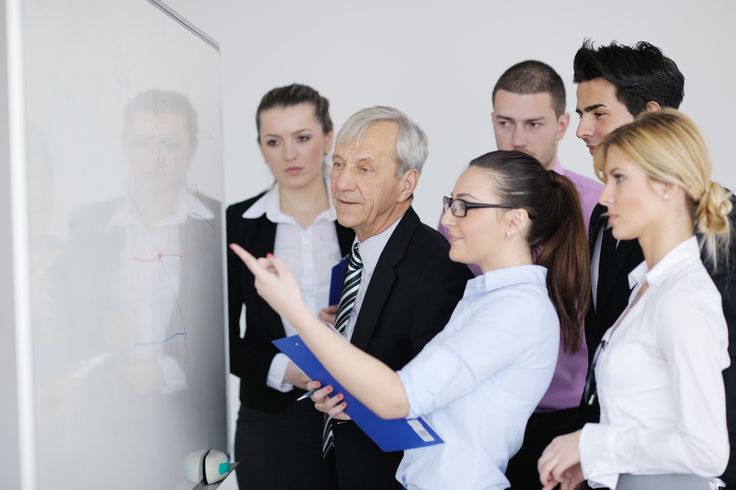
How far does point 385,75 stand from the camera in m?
4.55

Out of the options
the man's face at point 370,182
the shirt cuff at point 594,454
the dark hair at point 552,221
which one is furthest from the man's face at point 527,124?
the shirt cuff at point 594,454

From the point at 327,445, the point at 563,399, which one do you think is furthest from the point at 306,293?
the point at 563,399

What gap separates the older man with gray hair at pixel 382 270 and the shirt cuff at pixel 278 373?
443 millimetres

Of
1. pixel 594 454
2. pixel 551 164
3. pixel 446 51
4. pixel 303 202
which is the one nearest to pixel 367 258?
pixel 303 202

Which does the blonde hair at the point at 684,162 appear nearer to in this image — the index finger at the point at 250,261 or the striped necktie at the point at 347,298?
the index finger at the point at 250,261

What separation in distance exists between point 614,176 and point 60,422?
1.27m

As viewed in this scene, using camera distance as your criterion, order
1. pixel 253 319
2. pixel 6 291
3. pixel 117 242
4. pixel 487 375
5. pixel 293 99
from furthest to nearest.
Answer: pixel 293 99 < pixel 253 319 < pixel 117 242 < pixel 487 375 < pixel 6 291

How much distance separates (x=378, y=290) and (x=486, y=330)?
541 mm

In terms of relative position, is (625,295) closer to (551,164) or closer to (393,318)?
(393,318)

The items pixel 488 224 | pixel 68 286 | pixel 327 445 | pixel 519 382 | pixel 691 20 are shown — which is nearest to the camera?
pixel 68 286

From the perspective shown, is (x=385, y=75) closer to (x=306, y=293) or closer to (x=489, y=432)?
(x=306, y=293)

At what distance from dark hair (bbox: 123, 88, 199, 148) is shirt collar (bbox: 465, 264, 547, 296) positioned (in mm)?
952

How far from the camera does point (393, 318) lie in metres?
2.25

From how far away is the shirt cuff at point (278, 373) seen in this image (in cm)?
286
